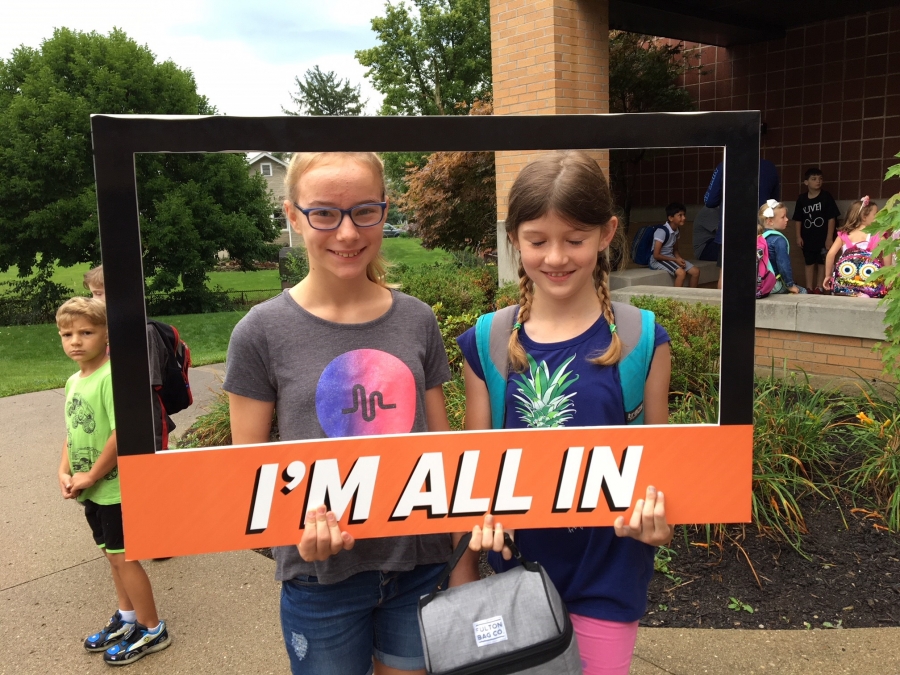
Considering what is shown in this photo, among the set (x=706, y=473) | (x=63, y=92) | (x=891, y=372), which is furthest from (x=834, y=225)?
(x=63, y=92)

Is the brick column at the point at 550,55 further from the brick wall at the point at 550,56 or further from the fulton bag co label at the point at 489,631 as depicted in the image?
the fulton bag co label at the point at 489,631

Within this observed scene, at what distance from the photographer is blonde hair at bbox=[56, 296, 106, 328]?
2820mm

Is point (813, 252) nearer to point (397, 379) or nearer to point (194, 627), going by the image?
point (194, 627)

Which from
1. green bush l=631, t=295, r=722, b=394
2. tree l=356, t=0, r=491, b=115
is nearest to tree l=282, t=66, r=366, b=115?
tree l=356, t=0, r=491, b=115

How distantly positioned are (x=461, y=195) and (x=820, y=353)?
3.70m

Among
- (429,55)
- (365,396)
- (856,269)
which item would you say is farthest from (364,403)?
(429,55)

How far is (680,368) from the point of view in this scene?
169 inches

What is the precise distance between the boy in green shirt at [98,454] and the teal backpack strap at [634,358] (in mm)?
2177

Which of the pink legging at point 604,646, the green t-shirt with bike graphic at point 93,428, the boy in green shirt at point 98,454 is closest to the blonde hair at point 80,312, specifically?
the boy in green shirt at point 98,454

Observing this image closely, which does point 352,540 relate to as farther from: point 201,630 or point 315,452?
point 201,630

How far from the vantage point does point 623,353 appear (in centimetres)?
153

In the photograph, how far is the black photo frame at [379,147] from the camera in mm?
1364

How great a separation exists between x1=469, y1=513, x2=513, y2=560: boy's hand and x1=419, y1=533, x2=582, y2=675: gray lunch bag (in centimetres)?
7

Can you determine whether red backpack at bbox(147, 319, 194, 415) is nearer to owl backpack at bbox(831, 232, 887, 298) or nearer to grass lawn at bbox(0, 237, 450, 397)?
grass lawn at bbox(0, 237, 450, 397)
